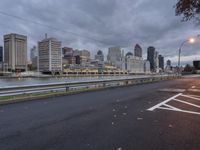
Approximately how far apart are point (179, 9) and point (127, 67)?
3471 inches

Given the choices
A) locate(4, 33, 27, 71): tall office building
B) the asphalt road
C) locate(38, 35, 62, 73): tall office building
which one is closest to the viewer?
the asphalt road

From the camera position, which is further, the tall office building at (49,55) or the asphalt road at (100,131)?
the tall office building at (49,55)

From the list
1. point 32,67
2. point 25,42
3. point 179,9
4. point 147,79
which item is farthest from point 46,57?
point 179,9

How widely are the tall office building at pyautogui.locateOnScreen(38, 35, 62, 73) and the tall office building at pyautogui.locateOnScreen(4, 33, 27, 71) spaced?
1429 centimetres

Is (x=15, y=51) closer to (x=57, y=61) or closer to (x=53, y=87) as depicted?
(x=57, y=61)

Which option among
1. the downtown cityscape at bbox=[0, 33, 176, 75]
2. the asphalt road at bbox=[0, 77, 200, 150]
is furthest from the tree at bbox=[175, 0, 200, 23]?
the downtown cityscape at bbox=[0, 33, 176, 75]

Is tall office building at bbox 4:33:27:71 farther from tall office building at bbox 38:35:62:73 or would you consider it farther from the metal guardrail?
the metal guardrail

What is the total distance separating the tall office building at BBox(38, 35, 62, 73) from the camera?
86.8m

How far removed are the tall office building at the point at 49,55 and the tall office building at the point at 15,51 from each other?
14286 millimetres

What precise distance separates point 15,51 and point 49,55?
2807cm

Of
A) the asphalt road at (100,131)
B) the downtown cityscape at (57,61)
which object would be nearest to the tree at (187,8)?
the asphalt road at (100,131)

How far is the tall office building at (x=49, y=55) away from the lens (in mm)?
86812

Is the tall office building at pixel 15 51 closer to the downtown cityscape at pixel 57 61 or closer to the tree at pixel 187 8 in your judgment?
the downtown cityscape at pixel 57 61

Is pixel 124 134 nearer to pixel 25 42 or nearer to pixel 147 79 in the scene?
pixel 147 79
